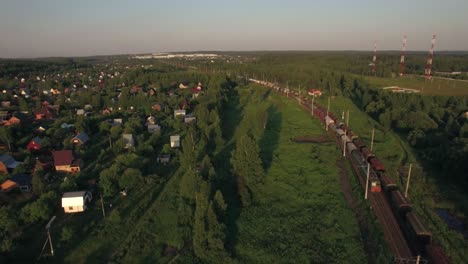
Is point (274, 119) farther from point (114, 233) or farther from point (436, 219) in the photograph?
point (114, 233)

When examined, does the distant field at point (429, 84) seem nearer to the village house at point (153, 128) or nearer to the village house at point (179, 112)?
the village house at point (179, 112)

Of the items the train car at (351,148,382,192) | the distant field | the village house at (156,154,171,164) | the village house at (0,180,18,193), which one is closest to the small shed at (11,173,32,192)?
the village house at (0,180,18,193)

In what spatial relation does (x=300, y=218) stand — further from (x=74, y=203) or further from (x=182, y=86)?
(x=182, y=86)

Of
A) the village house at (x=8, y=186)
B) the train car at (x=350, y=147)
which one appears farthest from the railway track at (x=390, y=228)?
the village house at (x=8, y=186)

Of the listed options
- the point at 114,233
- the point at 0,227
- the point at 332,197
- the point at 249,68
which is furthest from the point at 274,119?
the point at 249,68

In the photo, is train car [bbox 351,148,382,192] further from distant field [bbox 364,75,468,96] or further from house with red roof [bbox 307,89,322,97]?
distant field [bbox 364,75,468,96]

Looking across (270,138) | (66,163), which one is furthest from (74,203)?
(270,138)
